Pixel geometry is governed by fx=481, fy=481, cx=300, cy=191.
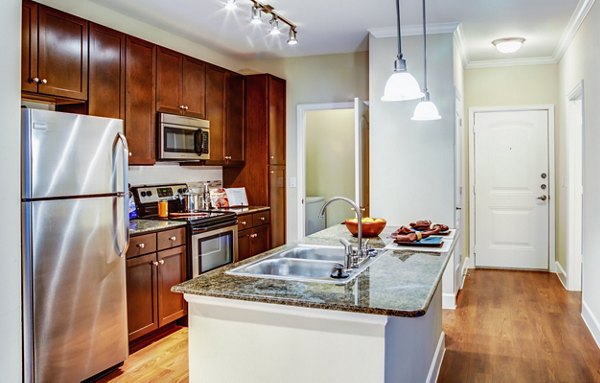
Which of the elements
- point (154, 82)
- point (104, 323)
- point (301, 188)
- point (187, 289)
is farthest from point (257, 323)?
point (301, 188)

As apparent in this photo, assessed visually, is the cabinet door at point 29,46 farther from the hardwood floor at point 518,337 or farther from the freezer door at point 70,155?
the hardwood floor at point 518,337

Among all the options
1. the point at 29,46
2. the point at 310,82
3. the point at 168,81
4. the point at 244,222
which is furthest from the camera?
the point at 310,82

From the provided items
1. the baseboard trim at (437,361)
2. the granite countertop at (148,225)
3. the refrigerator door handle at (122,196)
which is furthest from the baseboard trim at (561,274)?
the refrigerator door handle at (122,196)

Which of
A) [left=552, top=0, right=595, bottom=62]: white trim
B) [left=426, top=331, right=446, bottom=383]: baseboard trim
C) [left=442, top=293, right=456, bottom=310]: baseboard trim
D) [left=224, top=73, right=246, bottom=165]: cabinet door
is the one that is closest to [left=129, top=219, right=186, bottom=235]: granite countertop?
[left=224, top=73, right=246, bottom=165]: cabinet door

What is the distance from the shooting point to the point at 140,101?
373 centimetres

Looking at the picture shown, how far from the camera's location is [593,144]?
11.7 feet

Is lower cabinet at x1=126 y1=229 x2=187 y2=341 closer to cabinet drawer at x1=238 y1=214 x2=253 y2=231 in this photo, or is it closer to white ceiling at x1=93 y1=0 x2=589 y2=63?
cabinet drawer at x1=238 y1=214 x2=253 y2=231

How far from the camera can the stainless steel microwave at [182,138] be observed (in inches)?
155

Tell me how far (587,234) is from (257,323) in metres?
3.19

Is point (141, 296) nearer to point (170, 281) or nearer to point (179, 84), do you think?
point (170, 281)

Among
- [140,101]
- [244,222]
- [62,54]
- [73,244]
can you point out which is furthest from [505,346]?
[62,54]

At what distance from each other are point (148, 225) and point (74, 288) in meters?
0.90

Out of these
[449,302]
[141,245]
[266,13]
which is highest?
[266,13]

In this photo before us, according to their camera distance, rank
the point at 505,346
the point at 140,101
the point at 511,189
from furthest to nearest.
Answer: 1. the point at 511,189
2. the point at 140,101
3. the point at 505,346
